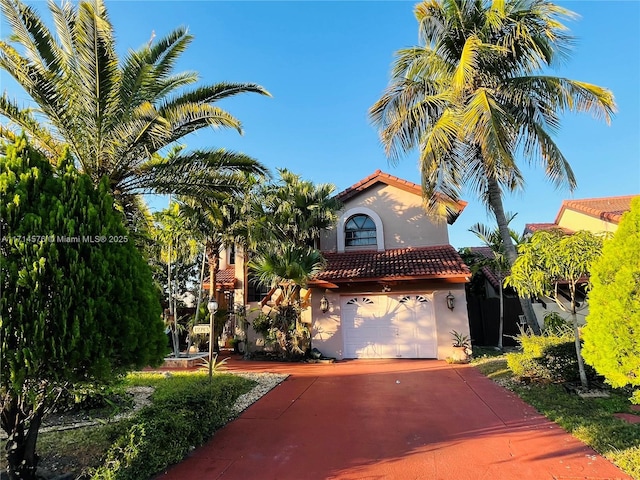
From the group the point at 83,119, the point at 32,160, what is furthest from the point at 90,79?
the point at 32,160

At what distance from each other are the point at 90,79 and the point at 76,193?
4480 millimetres

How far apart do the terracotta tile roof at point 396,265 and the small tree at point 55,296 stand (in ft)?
31.5

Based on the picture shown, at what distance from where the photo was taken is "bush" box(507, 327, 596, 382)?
801 cm

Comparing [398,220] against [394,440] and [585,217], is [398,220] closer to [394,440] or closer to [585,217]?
[585,217]

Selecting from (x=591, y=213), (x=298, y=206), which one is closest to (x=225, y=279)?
(x=298, y=206)

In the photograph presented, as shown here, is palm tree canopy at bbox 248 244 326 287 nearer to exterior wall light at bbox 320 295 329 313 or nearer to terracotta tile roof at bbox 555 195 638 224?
exterior wall light at bbox 320 295 329 313

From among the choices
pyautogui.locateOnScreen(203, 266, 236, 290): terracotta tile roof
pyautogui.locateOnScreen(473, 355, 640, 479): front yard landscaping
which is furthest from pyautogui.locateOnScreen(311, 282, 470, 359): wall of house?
pyautogui.locateOnScreen(203, 266, 236, 290): terracotta tile roof

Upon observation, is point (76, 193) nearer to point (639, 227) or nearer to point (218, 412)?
point (218, 412)

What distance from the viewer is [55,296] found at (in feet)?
11.7

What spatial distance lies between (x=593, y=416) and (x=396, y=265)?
808cm

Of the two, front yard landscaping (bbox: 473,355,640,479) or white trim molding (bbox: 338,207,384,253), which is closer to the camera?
front yard landscaping (bbox: 473,355,640,479)

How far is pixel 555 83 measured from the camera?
Answer: 38.1ft

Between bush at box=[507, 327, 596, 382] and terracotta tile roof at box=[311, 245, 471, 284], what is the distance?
3.74 m
